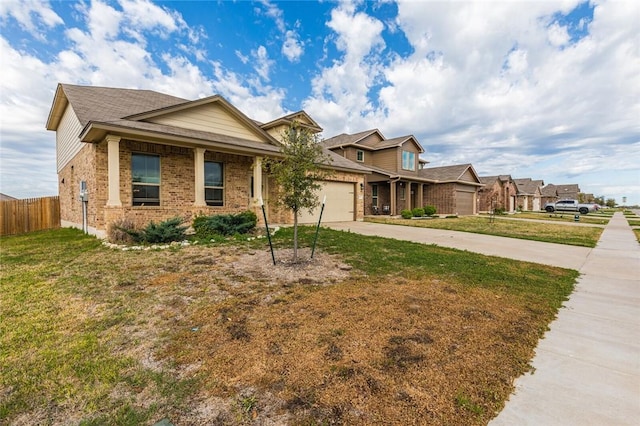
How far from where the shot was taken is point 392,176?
66.4 feet

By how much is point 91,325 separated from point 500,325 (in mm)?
4741

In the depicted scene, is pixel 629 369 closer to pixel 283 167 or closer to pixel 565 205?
pixel 283 167

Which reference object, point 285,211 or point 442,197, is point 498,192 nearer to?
point 442,197

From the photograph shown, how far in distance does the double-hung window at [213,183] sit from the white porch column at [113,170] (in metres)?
3.08

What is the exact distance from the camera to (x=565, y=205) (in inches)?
1551

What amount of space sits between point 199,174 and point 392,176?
46.0ft

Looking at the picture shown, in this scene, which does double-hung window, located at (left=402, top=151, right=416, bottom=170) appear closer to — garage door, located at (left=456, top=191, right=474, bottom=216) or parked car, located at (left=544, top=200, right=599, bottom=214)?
garage door, located at (left=456, top=191, right=474, bottom=216)

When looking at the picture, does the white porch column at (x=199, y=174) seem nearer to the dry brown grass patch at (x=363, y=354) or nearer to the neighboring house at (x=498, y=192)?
the dry brown grass patch at (x=363, y=354)

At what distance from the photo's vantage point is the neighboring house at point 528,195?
148ft

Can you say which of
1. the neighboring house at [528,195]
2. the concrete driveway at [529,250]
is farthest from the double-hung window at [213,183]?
the neighboring house at [528,195]

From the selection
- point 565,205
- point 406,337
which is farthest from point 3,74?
point 565,205

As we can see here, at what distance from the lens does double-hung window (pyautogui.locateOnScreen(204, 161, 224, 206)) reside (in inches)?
444

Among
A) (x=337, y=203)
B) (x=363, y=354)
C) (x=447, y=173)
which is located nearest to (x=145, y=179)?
(x=337, y=203)

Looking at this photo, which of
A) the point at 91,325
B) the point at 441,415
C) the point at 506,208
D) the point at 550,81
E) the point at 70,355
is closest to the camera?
the point at 441,415
